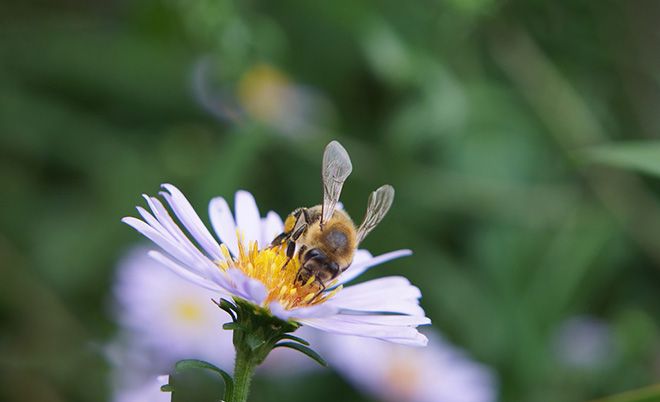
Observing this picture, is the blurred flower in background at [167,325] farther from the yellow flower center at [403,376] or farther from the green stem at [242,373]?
the green stem at [242,373]

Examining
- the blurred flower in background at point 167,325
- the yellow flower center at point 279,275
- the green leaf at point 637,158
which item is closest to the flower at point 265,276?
the yellow flower center at point 279,275

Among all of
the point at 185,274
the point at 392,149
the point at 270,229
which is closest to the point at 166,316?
the point at 392,149

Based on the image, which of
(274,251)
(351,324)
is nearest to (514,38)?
(274,251)

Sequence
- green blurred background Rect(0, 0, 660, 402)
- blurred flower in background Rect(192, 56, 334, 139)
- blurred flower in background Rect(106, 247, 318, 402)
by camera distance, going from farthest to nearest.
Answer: blurred flower in background Rect(192, 56, 334, 139) < green blurred background Rect(0, 0, 660, 402) < blurred flower in background Rect(106, 247, 318, 402)

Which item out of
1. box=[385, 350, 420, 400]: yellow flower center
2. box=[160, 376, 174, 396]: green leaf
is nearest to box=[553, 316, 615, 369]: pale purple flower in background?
box=[385, 350, 420, 400]: yellow flower center

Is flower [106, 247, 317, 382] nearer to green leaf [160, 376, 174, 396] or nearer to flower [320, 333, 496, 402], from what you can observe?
flower [320, 333, 496, 402]

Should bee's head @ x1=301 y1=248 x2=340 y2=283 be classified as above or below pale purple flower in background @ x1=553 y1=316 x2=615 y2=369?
below

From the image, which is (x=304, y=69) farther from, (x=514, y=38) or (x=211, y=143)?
(x=514, y=38)

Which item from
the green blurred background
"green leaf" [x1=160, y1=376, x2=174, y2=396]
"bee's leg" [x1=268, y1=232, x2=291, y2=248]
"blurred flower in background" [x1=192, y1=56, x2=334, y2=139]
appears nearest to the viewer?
"green leaf" [x1=160, y1=376, x2=174, y2=396]
